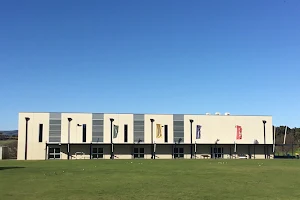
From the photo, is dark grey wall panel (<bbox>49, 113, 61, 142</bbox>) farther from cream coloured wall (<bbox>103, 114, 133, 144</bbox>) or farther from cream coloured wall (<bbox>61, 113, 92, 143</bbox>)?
cream coloured wall (<bbox>103, 114, 133, 144</bbox>)

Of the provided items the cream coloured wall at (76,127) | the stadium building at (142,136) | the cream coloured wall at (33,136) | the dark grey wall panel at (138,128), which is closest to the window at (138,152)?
the stadium building at (142,136)

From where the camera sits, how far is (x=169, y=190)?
16734 millimetres

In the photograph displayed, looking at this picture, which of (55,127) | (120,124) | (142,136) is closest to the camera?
(55,127)

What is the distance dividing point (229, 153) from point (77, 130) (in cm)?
2758

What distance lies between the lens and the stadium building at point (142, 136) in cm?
6047

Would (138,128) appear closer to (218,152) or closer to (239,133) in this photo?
(218,152)

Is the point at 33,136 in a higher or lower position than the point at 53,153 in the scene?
higher

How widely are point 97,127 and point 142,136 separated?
7.84 meters

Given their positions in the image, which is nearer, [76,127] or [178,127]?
[76,127]

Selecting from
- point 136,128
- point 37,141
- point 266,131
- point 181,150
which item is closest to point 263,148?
point 266,131

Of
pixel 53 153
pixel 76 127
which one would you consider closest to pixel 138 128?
pixel 76 127

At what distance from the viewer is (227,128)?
2623 inches

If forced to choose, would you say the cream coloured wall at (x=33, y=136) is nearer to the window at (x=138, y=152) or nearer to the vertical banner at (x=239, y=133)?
the window at (x=138, y=152)

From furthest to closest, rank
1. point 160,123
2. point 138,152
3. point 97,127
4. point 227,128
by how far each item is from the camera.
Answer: point 227,128
point 160,123
point 138,152
point 97,127
